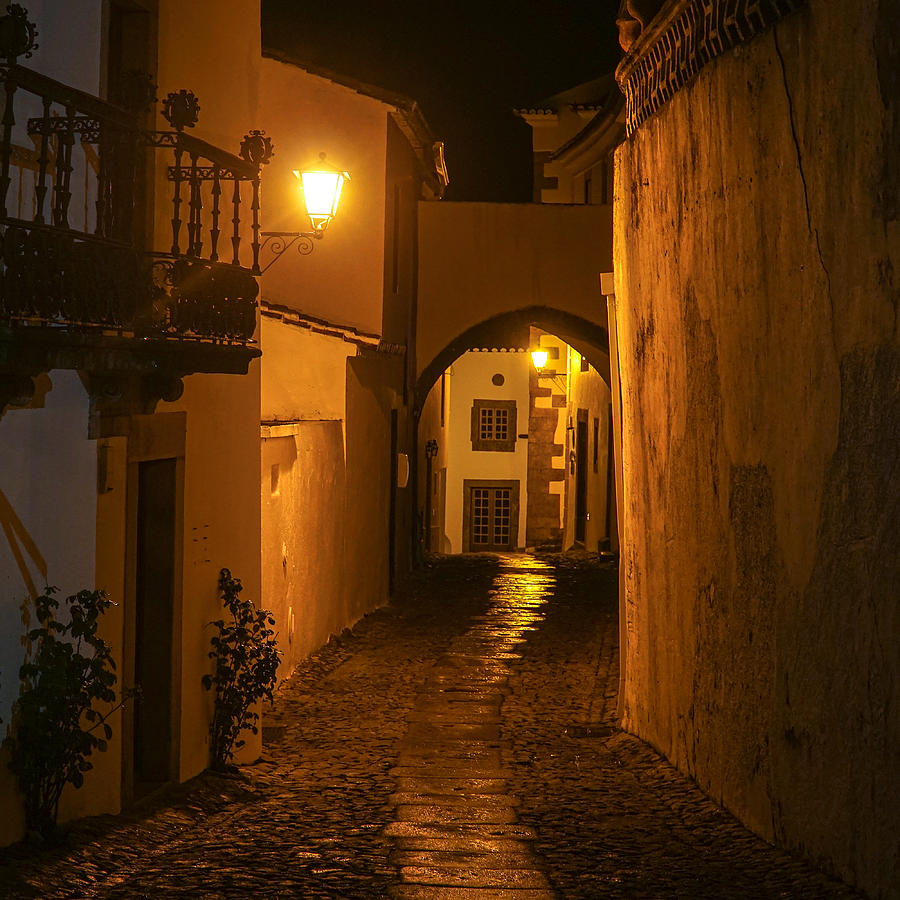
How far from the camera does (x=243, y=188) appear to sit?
9.02 metres

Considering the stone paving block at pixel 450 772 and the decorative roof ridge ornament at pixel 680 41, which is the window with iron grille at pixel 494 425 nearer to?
the decorative roof ridge ornament at pixel 680 41

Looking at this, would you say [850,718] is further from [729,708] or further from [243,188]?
[243,188]

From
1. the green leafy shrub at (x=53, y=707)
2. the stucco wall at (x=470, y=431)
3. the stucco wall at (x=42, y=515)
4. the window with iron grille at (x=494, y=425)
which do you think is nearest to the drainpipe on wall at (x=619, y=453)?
the stucco wall at (x=42, y=515)

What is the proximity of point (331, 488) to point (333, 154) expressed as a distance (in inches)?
202

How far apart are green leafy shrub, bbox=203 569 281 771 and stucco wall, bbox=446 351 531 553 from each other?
92.8ft

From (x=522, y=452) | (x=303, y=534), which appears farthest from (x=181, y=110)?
(x=522, y=452)

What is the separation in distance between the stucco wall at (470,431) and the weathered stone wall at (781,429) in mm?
28254

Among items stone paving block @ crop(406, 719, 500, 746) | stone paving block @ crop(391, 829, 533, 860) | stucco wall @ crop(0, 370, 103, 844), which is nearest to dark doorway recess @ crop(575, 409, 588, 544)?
stone paving block @ crop(406, 719, 500, 746)

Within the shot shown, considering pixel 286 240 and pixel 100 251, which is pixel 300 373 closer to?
pixel 286 240

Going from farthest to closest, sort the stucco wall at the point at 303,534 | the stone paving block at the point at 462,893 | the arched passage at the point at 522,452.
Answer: the arched passage at the point at 522,452, the stucco wall at the point at 303,534, the stone paving block at the point at 462,893

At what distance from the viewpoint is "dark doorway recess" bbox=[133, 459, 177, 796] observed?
7625 mm

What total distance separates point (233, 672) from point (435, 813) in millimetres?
1825

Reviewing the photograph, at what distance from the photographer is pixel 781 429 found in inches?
241

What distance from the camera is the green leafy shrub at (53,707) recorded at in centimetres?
592
